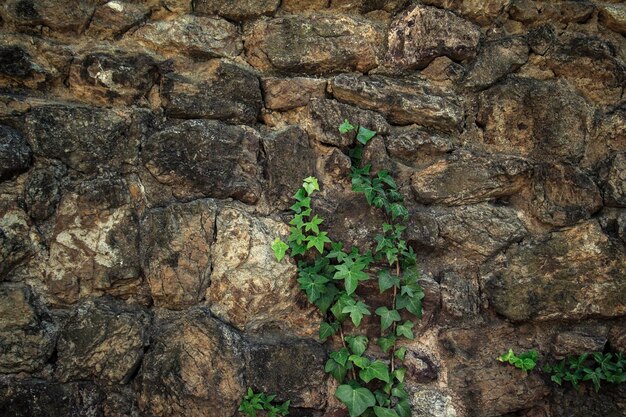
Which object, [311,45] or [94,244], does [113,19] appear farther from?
[94,244]

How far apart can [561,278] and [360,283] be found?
0.93m

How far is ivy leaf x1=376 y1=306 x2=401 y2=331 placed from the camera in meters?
2.04

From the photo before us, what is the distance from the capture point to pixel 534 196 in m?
2.23

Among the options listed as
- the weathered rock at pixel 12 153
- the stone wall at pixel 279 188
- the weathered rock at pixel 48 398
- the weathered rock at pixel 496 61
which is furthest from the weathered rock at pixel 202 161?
the weathered rock at pixel 496 61

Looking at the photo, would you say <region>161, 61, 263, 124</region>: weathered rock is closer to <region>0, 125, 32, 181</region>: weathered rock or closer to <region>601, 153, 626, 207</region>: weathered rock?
<region>0, 125, 32, 181</region>: weathered rock

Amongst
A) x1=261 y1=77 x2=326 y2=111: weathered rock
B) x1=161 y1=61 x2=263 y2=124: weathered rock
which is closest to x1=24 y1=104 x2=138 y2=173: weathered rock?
x1=161 y1=61 x2=263 y2=124: weathered rock

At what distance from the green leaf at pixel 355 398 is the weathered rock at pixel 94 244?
1.00 meters

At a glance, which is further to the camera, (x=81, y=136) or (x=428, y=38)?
(x=428, y=38)

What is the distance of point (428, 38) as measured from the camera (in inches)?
91.0

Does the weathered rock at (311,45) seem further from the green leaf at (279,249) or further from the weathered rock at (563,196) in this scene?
the weathered rock at (563,196)

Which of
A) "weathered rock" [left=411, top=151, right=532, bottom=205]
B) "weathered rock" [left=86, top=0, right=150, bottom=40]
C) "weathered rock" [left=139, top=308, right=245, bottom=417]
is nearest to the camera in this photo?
"weathered rock" [left=139, top=308, right=245, bottom=417]

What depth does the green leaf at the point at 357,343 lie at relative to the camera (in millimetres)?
2041

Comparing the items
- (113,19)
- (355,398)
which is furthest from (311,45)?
(355,398)

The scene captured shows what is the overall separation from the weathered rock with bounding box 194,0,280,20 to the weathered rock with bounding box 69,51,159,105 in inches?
14.7
